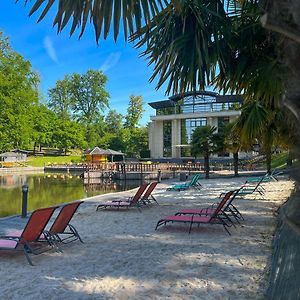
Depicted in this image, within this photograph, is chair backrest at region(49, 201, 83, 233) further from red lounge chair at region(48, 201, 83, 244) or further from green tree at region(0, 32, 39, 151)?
green tree at region(0, 32, 39, 151)

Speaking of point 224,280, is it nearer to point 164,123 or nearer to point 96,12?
point 96,12

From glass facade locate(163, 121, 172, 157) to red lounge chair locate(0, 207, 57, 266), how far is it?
57093 mm

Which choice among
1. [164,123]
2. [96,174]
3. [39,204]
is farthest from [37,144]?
[39,204]

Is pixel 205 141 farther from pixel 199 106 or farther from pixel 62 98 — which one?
pixel 62 98

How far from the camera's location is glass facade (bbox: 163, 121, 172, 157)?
206ft

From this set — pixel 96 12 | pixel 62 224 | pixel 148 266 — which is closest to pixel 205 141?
pixel 62 224

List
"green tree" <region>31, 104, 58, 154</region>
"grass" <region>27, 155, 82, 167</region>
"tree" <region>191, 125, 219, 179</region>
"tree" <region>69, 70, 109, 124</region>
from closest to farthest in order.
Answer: "tree" <region>191, 125, 219, 179</region>
"grass" <region>27, 155, 82, 167</region>
"green tree" <region>31, 104, 58, 154</region>
"tree" <region>69, 70, 109, 124</region>

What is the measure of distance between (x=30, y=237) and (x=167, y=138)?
58197mm

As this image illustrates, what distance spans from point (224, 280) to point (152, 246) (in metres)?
1.88

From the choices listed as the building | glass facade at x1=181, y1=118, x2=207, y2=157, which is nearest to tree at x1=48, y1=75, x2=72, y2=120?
the building

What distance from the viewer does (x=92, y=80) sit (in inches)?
2992

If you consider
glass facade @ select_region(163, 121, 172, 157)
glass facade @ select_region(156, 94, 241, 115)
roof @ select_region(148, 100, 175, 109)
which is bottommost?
glass facade @ select_region(163, 121, 172, 157)

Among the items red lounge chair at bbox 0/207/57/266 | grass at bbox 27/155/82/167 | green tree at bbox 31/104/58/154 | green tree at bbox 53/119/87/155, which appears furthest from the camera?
green tree at bbox 53/119/87/155

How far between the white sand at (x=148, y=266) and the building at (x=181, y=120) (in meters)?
49.7
